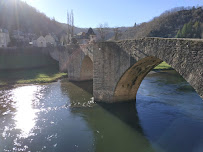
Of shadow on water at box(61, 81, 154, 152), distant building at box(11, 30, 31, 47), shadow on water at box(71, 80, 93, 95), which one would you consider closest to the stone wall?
shadow on water at box(61, 81, 154, 152)

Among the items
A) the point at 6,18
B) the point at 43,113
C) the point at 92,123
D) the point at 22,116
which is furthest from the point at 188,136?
the point at 6,18

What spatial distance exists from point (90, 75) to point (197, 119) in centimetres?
1665

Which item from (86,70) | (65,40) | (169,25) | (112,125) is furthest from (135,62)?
(169,25)

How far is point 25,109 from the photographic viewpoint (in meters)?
16.0

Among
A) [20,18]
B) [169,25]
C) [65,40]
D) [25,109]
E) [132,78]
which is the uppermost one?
[20,18]

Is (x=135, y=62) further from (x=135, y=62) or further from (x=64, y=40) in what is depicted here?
(x=64, y=40)

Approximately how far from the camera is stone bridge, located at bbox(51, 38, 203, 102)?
25.8 feet

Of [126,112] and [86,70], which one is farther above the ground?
[86,70]

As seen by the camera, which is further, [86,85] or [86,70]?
[86,70]

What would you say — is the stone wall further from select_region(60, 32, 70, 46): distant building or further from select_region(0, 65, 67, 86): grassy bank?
select_region(60, 32, 70, 46): distant building

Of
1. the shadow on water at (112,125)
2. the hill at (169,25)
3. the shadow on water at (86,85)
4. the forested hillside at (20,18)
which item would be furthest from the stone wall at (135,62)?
the forested hillside at (20,18)

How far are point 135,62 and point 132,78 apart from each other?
2.90 metres

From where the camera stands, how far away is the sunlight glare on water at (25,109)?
12.5m

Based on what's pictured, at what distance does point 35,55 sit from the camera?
43375 millimetres
